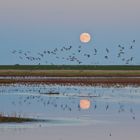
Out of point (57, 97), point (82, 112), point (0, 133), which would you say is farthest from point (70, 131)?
point (57, 97)

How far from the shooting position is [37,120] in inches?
1121

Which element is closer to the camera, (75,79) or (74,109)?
(74,109)

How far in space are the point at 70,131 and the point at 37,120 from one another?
361 centimetres

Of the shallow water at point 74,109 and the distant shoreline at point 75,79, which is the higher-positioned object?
the distant shoreline at point 75,79

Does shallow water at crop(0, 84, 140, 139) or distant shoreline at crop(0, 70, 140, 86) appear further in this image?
distant shoreline at crop(0, 70, 140, 86)

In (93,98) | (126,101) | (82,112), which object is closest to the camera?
(82,112)

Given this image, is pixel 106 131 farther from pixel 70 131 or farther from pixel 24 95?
pixel 24 95

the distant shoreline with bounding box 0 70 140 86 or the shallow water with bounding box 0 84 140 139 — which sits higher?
the distant shoreline with bounding box 0 70 140 86

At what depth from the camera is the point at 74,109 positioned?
3378 cm

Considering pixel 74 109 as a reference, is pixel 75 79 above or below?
above

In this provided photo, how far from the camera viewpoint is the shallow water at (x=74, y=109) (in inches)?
1068

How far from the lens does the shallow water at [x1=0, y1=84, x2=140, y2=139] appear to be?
89.0 ft

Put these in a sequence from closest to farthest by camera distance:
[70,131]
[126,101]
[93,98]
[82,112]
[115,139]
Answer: [115,139]
[70,131]
[82,112]
[126,101]
[93,98]

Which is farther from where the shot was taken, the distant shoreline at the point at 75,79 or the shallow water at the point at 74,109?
the distant shoreline at the point at 75,79
